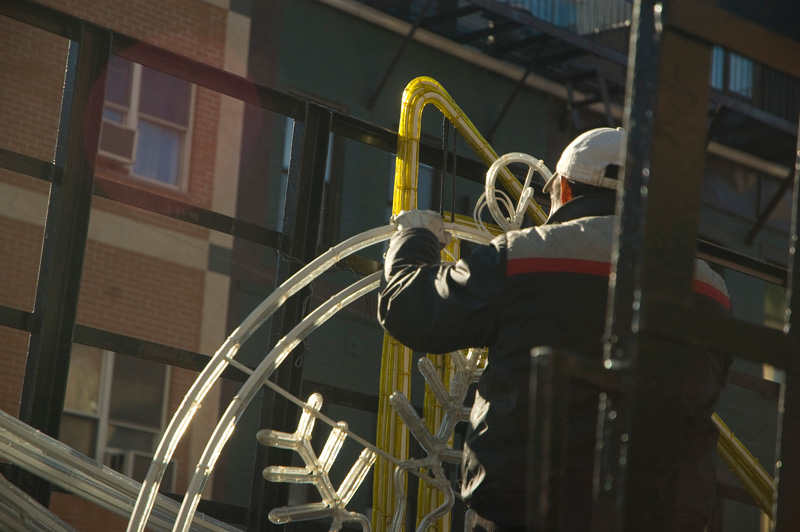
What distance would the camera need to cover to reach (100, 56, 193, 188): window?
13.5m

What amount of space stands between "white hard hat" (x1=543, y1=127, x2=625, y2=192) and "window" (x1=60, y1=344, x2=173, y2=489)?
10.6 meters

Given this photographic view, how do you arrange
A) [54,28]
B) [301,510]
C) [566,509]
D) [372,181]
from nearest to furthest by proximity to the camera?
[566,509] < [301,510] < [54,28] < [372,181]

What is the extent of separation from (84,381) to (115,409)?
1.74 ft

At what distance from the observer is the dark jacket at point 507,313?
281 centimetres

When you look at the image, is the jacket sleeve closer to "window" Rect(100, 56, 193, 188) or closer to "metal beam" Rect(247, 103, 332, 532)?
"metal beam" Rect(247, 103, 332, 532)

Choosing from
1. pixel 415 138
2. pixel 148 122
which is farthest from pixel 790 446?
pixel 148 122

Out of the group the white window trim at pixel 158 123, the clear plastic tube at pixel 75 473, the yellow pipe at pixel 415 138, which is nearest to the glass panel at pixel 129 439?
the white window trim at pixel 158 123

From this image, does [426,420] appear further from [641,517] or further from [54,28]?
[641,517]

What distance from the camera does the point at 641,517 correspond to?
1618 mm

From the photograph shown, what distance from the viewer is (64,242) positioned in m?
3.27

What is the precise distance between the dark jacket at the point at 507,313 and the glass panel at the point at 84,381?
10.7 m

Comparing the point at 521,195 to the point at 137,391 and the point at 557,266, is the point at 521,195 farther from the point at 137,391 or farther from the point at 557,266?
the point at 137,391

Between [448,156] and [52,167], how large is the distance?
157 centimetres

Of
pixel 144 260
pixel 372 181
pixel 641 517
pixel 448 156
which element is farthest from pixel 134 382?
pixel 641 517
